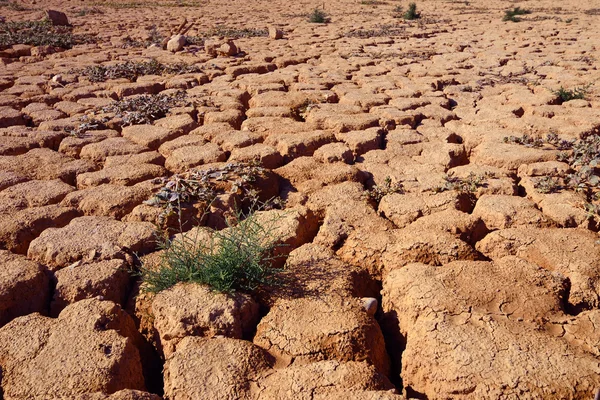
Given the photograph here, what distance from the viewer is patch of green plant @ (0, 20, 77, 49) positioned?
6.46m

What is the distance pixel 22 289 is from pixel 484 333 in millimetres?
1804

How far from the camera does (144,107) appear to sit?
12.5 feet

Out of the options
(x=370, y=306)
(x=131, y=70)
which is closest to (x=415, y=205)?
(x=370, y=306)

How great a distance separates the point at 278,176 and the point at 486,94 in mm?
2641

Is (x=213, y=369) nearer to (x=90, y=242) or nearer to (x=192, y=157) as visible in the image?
(x=90, y=242)

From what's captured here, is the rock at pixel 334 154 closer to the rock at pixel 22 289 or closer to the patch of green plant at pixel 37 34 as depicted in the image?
the rock at pixel 22 289

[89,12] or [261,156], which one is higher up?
[89,12]

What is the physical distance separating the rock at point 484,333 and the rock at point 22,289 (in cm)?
144

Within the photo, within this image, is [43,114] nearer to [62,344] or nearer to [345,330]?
[62,344]

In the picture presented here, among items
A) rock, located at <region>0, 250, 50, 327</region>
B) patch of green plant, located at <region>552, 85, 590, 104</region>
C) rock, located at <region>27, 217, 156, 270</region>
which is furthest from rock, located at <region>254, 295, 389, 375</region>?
patch of green plant, located at <region>552, 85, 590, 104</region>

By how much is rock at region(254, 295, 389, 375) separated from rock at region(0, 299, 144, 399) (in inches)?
19.1

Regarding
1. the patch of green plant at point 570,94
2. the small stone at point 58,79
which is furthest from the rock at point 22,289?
the patch of green plant at point 570,94

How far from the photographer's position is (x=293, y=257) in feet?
6.70

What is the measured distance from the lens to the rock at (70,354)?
1.38 metres
